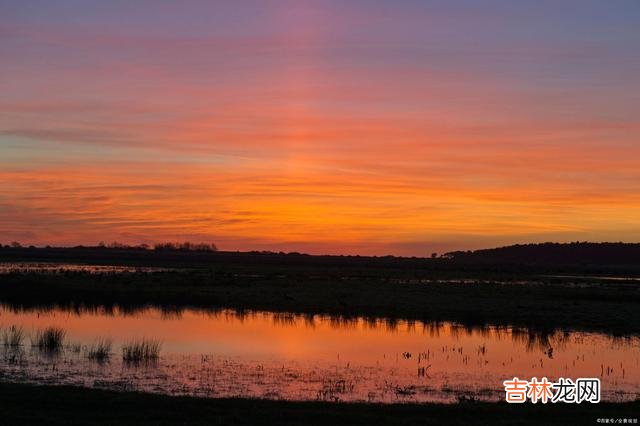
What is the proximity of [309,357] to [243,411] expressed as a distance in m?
11.3

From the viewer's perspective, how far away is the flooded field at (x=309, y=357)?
67.2 ft

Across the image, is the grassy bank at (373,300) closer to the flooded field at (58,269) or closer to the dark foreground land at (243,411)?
the flooded field at (58,269)

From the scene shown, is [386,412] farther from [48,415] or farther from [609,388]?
[609,388]

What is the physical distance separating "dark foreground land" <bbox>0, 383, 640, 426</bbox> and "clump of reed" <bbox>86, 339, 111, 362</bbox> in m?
7.04

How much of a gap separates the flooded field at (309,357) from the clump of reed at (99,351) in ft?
0.33

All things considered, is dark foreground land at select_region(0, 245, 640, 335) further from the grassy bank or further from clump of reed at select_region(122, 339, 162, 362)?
clump of reed at select_region(122, 339, 162, 362)

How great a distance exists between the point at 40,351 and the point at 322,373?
1016 centimetres

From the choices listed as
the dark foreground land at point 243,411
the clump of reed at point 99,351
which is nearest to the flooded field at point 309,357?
the clump of reed at point 99,351

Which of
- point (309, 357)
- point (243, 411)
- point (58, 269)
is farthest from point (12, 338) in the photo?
point (58, 269)

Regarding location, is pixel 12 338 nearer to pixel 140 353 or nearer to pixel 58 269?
pixel 140 353

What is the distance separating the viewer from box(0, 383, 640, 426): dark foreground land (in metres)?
14.5

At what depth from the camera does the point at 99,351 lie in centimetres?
2494

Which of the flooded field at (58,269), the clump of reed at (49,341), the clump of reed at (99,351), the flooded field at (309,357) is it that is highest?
the flooded field at (58,269)

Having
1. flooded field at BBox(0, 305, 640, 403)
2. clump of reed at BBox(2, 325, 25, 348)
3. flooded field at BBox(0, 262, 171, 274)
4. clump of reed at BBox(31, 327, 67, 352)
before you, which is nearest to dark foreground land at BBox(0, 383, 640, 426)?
flooded field at BBox(0, 305, 640, 403)
